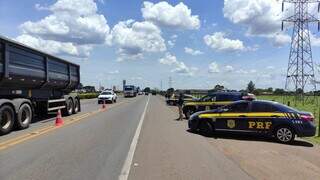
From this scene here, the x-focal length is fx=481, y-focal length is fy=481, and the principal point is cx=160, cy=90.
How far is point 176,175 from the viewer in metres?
9.23

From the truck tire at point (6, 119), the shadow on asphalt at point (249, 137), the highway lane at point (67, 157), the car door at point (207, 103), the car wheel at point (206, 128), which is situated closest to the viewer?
the highway lane at point (67, 157)

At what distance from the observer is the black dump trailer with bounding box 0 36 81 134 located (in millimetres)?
17359

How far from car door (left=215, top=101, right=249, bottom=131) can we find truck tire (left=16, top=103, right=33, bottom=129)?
744cm

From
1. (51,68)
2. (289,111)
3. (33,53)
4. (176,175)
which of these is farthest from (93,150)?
(51,68)

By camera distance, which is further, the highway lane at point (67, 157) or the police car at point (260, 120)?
the police car at point (260, 120)

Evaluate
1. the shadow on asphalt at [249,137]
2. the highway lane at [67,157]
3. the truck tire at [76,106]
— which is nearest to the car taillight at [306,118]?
the shadow on asphalt at [249,137]

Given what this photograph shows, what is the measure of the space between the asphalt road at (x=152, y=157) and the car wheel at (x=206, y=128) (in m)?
0.69

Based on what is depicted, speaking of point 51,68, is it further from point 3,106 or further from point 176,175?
point 176,175

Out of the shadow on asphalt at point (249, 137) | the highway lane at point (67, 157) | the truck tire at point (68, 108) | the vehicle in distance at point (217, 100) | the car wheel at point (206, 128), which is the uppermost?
the vehicle in distance at point (217, 100)

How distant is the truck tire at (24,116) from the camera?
18.3 m

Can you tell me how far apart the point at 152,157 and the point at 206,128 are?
658 cm

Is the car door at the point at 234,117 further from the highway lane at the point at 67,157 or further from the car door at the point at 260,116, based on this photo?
the highway lane at the point at 67,157

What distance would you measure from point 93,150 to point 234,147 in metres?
4.23

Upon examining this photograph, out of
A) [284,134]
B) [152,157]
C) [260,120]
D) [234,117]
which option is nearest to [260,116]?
[260,120]
